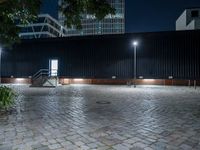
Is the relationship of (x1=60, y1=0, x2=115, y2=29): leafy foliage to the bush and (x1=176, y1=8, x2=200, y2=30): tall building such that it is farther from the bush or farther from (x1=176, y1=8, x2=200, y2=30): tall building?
(x1=176, y1=8, x2=200, y2=30): tall building

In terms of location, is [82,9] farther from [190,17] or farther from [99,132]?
[190,17]

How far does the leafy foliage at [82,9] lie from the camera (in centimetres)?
575

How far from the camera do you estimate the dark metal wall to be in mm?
22031

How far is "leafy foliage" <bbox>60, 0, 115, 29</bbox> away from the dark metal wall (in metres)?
17.7

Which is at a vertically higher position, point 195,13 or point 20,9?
point 195,13

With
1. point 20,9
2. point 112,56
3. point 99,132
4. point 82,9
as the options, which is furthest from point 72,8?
point 112,56

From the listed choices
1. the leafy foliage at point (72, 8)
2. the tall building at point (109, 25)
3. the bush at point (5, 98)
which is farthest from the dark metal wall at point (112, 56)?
the tall building at point (109, 25)

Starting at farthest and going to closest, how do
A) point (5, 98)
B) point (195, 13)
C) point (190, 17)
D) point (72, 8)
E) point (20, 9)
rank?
point (190, 17), point (195, 13), point (20, 9), point (5, 98), point (72, 8)

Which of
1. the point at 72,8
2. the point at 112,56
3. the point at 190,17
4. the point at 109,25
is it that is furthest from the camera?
the point at 109,25

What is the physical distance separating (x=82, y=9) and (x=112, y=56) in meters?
18.4

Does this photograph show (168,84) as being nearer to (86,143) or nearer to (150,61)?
(150,61)

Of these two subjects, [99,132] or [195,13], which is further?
[195,13]

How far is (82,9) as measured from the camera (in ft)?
19.5

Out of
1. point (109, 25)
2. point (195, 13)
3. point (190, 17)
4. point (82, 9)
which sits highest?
point (109, 25)
